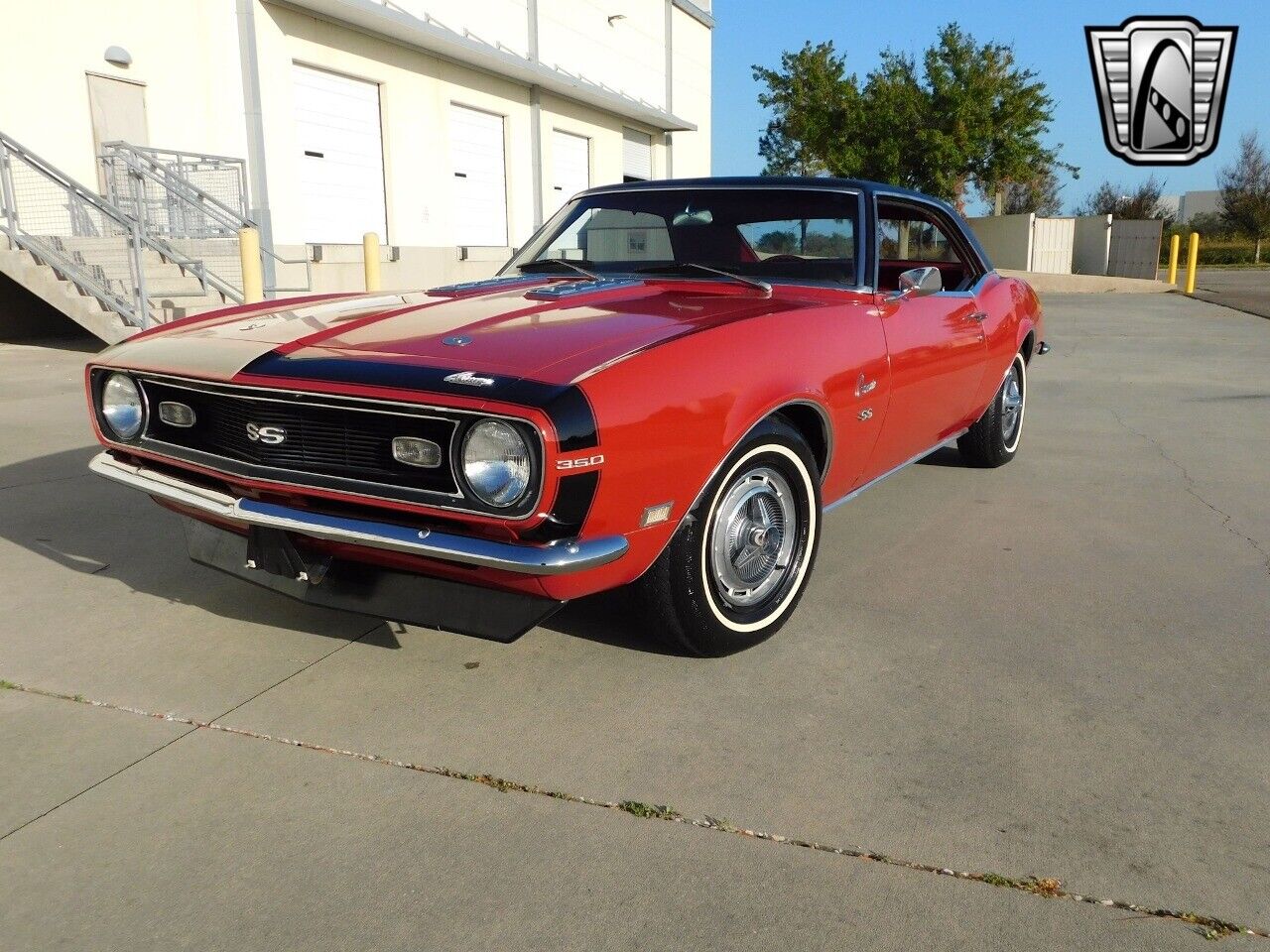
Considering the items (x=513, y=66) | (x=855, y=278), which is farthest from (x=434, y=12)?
(x=855, y=278)

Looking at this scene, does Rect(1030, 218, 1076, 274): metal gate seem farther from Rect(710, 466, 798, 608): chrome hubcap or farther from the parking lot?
Rect(710, 466, 798, 608): chrome hubcap

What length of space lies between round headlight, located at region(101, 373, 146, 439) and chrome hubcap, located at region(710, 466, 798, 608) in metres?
1.70

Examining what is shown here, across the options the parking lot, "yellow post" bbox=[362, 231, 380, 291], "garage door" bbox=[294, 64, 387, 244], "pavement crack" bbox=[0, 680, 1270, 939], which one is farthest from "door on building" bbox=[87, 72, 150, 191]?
"pavement crack" bbox=[0, 680, 1270, 939]

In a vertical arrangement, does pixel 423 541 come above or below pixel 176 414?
below

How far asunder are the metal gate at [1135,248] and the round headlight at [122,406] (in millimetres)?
31901

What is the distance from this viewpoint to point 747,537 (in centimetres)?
303

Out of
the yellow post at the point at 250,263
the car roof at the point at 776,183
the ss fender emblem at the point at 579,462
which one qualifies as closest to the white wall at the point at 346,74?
the yellow post at the point at 250,263

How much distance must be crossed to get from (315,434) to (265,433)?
15cm

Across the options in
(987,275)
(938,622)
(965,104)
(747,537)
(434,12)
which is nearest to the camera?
(747,537)

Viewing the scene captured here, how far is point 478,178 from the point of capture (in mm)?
18297

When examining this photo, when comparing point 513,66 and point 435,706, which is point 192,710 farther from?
Answer: point 513,66

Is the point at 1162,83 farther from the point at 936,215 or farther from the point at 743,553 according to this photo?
the point at 743,553

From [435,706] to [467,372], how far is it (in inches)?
35.3

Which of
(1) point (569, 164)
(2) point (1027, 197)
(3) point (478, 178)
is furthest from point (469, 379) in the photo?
(2) point (1027, 197)
